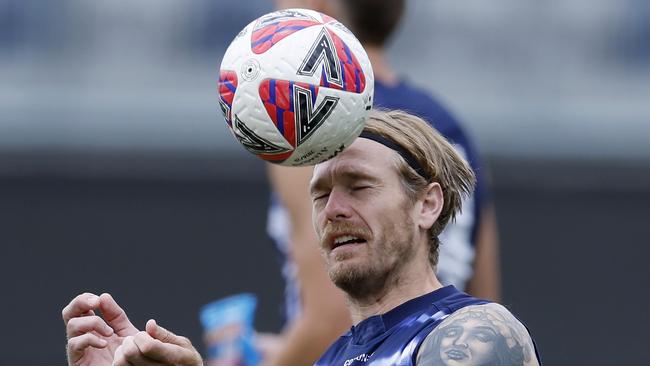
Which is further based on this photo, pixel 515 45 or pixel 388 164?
pixel 515 45

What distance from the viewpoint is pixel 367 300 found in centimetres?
330

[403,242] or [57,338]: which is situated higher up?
[403,242]

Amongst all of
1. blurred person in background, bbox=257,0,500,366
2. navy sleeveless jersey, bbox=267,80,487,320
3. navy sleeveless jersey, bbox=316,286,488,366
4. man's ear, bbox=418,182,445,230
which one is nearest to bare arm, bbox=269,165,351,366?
blurred person in background, bbox=257,0,500,366

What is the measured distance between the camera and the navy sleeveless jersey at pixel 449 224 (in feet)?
14.5

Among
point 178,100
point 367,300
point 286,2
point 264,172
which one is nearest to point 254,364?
point 286,2

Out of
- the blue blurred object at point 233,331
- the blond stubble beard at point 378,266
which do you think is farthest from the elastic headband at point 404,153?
the blue blurred object at point 233,331

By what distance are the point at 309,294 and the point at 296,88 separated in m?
1.40

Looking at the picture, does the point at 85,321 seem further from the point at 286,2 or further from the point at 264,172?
the point at 264,172

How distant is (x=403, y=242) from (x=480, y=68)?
7.19 meters

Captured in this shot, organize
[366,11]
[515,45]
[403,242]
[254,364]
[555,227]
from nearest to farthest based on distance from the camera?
[403,242], [366,11], [254,364], [555,227], [515,45]

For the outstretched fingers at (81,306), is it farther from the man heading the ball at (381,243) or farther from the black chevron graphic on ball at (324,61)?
the black chevron graphic on ball at (324,61)

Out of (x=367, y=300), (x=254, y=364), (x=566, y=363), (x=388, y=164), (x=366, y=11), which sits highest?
(x=366, y=11)

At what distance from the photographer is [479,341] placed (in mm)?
2830

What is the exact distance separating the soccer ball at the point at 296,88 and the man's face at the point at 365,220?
0.51 feet
